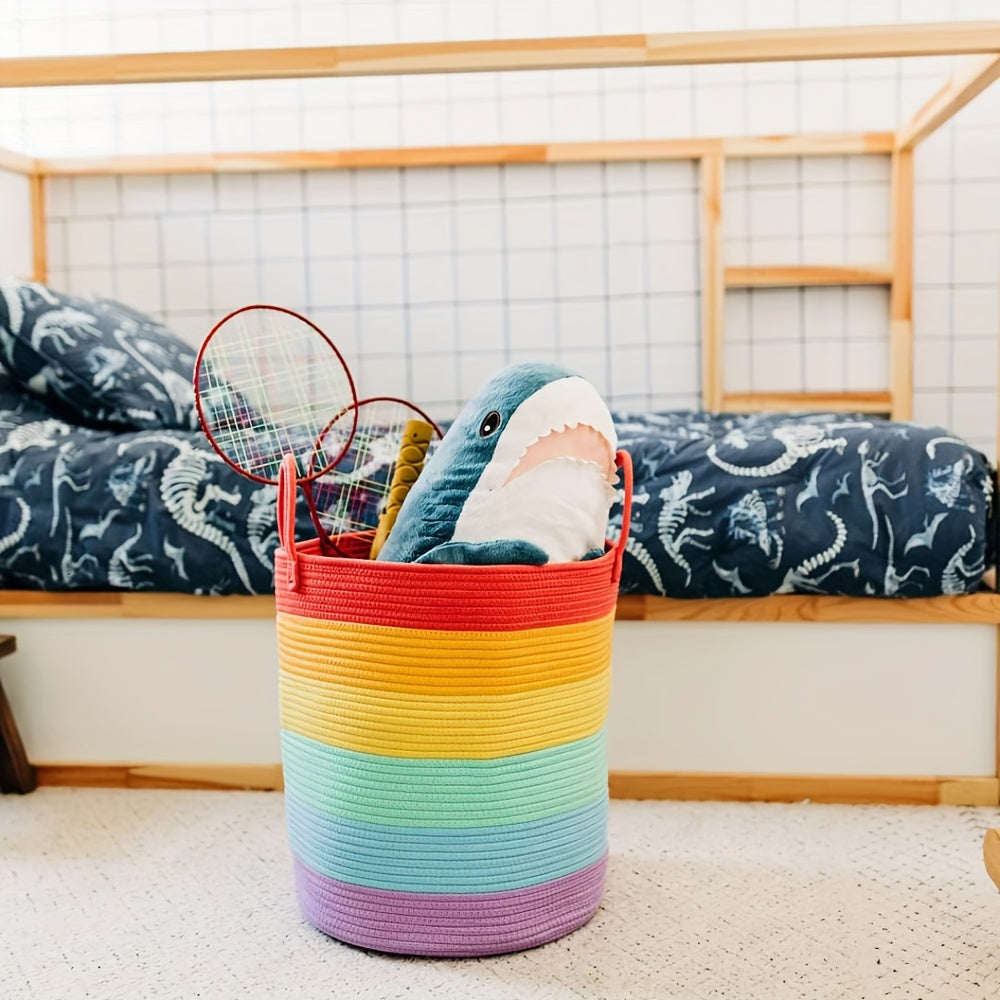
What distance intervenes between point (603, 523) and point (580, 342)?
1507mm

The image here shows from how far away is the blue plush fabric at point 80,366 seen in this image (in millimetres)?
1777

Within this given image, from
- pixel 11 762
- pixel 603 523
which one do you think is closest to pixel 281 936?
pixel 603 523

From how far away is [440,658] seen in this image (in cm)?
111

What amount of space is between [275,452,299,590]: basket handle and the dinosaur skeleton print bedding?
0.35 meters

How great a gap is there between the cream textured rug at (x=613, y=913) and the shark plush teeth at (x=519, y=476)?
1.33ft

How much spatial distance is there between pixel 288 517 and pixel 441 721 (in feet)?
0.89

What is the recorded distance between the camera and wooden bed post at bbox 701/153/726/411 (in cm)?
257

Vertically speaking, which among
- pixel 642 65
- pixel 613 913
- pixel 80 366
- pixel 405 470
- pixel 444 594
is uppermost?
Result: pixel 642 65

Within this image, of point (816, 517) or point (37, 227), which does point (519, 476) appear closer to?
point (816, 517)

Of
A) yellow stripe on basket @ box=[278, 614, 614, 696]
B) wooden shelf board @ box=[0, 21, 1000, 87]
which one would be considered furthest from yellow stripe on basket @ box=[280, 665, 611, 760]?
wooden shelf board @ box=[0, 21, 1000, 87]

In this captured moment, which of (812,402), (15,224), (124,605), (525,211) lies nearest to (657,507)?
(124,605)

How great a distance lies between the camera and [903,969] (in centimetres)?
110

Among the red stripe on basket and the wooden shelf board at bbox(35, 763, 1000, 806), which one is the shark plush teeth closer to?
the red stripe on basket

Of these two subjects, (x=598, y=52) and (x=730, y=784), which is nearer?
(x=598, y=52)
